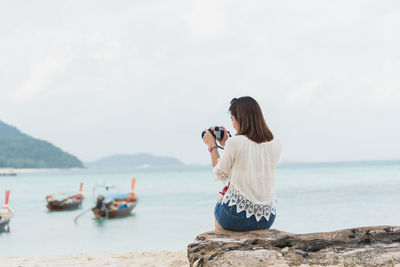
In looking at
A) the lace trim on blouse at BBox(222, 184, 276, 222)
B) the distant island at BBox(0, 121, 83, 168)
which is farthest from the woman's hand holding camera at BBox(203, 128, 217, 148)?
the distant island at BBox(0, 121, 83, 168)

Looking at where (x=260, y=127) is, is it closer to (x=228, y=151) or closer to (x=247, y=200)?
(x=228, y=151)

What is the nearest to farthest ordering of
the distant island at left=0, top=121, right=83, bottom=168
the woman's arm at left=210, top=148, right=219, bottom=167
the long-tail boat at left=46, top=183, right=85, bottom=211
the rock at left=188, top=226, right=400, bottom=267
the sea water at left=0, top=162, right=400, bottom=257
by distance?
the rock at left=188, top=226, right=400, bottom=267 → the woman's arm at left=210, top=148, right=219, bottom=167 → the sea water at left=0, top=162, right=400, bottom=257 → the long-tail boat at left=46, top=183, right=85, bottom=211 → the distant island at left=0, top=121, right=83, bottom=168

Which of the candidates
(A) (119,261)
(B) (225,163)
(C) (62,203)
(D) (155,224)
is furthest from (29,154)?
(B) (225,163)

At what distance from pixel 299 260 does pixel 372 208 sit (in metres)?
19.1

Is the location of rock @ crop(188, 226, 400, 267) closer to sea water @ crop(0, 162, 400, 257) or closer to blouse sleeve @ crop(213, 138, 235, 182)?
blouse sleeve @ crop(213, 138, 235, 182)

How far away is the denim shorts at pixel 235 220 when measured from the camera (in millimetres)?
2934

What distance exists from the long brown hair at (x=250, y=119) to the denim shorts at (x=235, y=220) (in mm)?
490

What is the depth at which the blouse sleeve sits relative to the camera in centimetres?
278

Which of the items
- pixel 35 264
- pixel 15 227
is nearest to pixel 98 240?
pixel 15 227

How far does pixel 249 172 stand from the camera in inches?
112

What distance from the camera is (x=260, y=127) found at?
9.24 ft

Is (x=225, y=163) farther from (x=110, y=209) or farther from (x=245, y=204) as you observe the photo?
(x=110, y=209)

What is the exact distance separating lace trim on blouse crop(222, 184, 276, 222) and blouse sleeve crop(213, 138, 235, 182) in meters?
0.09

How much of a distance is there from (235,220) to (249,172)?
0.36 meters
